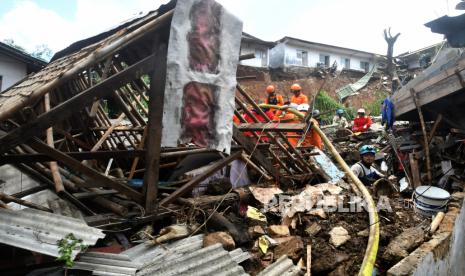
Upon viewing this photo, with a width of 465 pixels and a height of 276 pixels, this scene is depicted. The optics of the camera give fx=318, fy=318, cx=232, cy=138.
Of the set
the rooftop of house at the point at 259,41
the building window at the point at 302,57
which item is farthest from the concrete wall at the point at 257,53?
the building window at the point at 302,57

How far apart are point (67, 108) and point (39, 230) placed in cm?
119

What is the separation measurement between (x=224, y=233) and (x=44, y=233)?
6.37 ft

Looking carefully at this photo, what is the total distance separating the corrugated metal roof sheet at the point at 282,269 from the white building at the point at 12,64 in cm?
1345

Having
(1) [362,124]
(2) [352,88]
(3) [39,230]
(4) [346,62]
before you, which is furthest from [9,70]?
(4) [346,62]

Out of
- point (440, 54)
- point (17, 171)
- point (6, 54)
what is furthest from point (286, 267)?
point (6, 54)

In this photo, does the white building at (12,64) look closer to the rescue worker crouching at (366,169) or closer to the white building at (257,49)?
the rescue worker crouching at (366,169)

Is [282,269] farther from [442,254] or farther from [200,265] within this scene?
[442,254]

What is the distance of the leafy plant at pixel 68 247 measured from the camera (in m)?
2.57

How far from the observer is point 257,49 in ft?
102

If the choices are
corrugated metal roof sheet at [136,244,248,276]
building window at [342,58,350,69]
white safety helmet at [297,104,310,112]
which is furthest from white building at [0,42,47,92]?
building window at [342,58,350,69]

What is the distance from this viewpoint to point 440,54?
29.0 feet

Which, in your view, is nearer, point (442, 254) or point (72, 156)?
point (72, 156)

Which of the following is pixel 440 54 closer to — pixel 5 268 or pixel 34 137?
pixel 34 137

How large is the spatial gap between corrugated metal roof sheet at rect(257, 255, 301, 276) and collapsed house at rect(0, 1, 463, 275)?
0.01 meters
